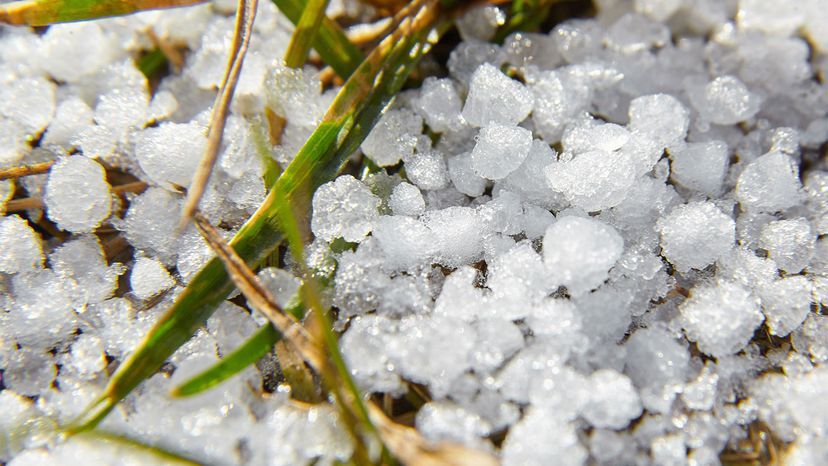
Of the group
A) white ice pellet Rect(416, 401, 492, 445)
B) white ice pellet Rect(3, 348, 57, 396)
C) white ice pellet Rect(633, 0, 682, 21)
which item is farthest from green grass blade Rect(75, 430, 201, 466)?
white ice pellet Rect(633, 0, 682, 21)

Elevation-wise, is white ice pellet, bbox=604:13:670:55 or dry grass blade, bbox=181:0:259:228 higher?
dry grass blade, bbox=181:0:259:228

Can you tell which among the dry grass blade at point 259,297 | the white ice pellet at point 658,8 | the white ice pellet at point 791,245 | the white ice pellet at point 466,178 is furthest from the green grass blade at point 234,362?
the white ice pellet at point 658,8

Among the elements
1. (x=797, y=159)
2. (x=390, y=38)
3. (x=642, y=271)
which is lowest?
(x=797, y=159)

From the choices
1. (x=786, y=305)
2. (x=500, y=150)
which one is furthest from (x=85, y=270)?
(x=786, y=305)

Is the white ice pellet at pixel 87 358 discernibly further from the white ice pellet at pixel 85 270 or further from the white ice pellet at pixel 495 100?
the white ice pellet at pixel 495 100

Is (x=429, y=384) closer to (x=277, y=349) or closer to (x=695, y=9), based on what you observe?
(x=277, y=349)

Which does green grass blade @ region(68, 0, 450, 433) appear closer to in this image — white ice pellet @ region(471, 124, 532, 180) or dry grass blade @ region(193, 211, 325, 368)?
dry grass blade @ region(193, 211, 325, 368)

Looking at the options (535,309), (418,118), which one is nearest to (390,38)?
(418,118)
